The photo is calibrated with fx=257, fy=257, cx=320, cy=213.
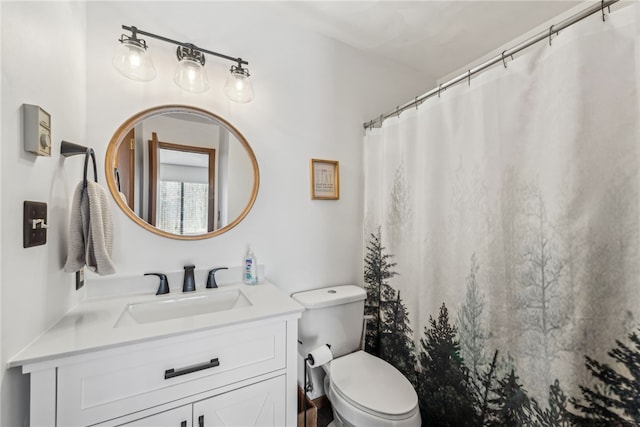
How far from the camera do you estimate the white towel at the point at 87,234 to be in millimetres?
903

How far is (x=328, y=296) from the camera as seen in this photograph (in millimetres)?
1499

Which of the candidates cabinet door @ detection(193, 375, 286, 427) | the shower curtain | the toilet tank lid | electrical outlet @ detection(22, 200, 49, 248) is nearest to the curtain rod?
the shower curtain

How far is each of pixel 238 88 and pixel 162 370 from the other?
128 centimetres

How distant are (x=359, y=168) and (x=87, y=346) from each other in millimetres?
1637

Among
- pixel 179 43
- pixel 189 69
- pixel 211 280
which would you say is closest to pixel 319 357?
pixel 211 280

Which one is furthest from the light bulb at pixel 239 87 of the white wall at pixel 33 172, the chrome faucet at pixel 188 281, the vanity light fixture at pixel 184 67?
the chrome faucet at pixel 188 281

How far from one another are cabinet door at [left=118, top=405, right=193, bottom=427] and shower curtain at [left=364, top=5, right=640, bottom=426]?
1166 millimetres

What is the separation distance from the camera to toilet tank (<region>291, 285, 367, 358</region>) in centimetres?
140

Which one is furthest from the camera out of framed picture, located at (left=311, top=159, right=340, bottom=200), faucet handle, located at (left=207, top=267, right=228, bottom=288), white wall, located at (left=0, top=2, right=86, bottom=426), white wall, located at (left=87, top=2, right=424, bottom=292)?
framed picture, located at (left=311, top=159, right=340, bottom=200)

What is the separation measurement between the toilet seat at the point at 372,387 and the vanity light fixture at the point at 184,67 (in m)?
1.52

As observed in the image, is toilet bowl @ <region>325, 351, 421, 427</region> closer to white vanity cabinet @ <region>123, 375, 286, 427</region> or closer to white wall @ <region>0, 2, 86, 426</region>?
white vanity cabinet @ <region>123, 375, 286, 427</region>

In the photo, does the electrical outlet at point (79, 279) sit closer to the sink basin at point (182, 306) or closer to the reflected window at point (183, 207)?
the sink basin at point (182, 306)

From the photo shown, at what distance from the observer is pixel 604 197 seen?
0.81 meters

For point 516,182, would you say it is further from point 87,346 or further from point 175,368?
point 87,346
